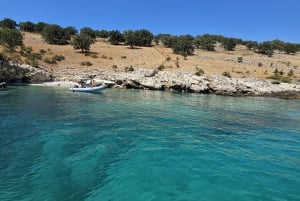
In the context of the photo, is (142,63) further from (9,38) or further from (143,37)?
(143,37)

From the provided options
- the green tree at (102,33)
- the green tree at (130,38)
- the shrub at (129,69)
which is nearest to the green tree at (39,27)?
the green tree at (102,33)

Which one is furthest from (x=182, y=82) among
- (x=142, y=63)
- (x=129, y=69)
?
(x=142, y=63)

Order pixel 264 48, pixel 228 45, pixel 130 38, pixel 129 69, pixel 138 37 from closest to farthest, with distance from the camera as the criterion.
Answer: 1. pixel 129 69
2. pixel 130 38
3. pixel 138 37
4. pixel 264 48
5. pixel 228 45

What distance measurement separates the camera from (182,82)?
45938 mm

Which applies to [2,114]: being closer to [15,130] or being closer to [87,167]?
[15,130]

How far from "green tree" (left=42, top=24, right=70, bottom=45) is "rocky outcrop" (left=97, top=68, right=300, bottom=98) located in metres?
36.4

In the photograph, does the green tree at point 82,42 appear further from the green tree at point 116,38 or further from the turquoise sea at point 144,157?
the turquoise sea at point 144,157

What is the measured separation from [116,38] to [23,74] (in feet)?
145

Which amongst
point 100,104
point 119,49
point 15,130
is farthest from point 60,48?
point 15,130

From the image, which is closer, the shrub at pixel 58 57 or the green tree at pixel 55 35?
the shrub at pixel 58 57

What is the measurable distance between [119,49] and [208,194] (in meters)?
69.4

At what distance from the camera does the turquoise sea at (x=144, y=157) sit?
9523 mm

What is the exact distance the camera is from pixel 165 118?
887 inches

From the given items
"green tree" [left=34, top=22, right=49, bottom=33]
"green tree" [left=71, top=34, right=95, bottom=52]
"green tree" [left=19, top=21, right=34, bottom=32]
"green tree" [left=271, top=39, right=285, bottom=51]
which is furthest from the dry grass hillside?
"green tree" [left=19, top=21, right=34, bottom=32]
